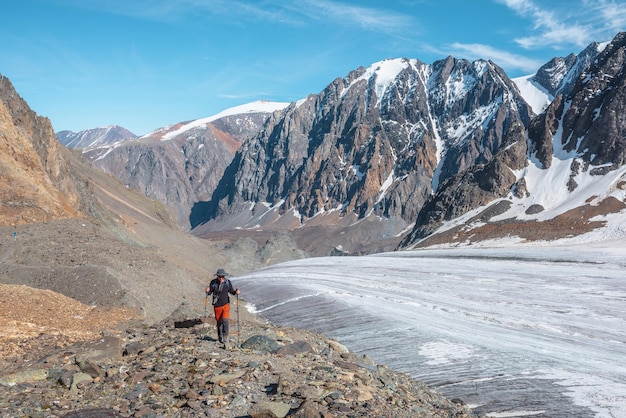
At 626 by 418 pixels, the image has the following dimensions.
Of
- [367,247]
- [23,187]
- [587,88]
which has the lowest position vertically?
[367,247]

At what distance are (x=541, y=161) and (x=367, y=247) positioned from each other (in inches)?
3089

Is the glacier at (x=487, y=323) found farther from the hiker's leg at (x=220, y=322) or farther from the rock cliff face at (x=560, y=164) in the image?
the rock cliff face at (x=560, y=164)

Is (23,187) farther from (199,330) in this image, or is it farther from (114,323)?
(199,330)

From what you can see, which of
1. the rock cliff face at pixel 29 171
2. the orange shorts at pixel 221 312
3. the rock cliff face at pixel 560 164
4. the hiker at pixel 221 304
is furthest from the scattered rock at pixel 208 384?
the rock cliff face at pixel 560 164

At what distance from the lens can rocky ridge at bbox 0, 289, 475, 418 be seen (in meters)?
9.32

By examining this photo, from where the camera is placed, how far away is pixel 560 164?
4503 inches

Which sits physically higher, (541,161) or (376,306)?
(541,161)

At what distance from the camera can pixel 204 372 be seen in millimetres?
10742

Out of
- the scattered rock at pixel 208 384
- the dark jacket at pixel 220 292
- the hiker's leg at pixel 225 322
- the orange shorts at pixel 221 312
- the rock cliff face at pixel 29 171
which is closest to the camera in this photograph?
the scattered rock at pixel 208 384

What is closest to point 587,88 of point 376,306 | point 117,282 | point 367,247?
point 367,247

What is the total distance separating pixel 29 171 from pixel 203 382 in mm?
45626

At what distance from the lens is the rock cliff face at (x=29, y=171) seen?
4116 cm

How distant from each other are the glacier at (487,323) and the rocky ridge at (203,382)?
2982mm

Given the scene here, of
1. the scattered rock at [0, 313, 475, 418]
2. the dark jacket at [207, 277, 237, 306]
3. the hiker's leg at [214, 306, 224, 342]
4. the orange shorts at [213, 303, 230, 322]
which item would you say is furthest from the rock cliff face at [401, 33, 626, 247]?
the scattered rock at [0, 313, 475, 418]
